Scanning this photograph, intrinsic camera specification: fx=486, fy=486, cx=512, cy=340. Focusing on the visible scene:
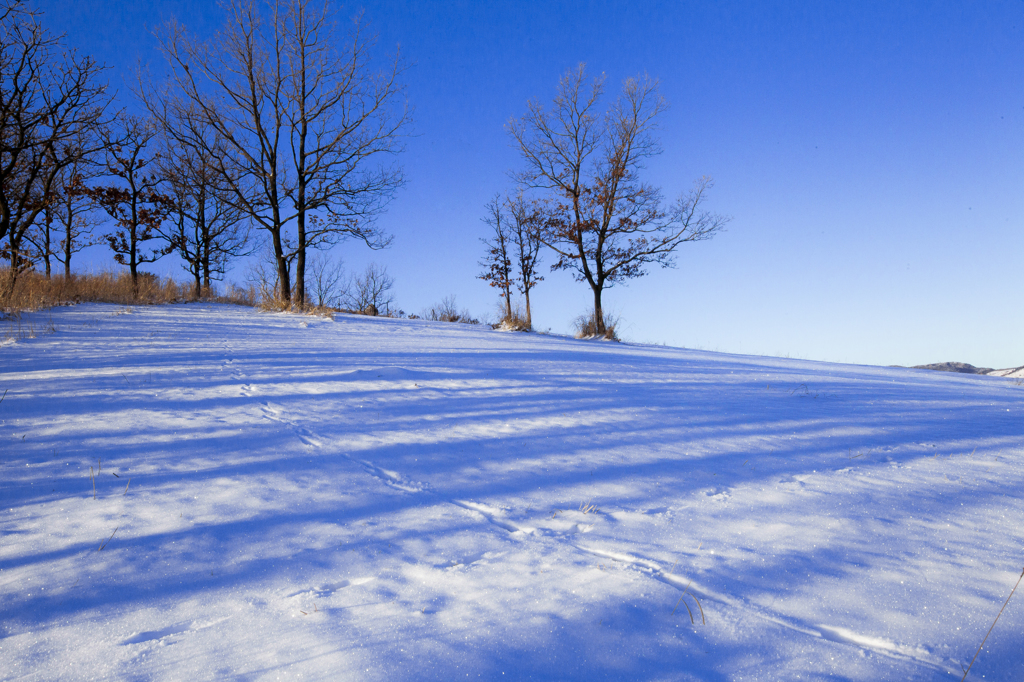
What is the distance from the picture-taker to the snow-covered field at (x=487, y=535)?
126 cm

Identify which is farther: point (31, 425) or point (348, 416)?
point (348, 416)

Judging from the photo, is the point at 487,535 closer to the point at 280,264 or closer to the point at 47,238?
the point at 280,264

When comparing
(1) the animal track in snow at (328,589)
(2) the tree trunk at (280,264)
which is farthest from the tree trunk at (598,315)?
(1) the animal track in snow at (328,589)

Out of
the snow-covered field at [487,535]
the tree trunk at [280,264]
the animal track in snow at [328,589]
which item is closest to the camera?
the snow-covered field at [487,535]

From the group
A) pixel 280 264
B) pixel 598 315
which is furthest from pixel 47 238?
pixel 598 315

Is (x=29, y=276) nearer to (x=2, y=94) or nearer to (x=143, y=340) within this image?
(x=2, y=94)

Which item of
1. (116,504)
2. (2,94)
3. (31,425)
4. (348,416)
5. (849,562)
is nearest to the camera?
(849,562)

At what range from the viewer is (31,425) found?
103 inches

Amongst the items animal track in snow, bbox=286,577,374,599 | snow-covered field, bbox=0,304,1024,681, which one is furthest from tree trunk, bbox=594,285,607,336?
animal track in snow, bbox=286,577,374,599

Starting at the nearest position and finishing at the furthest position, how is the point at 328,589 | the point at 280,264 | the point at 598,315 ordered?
the point at 328,589
the point at 280,264
the point at 598,315

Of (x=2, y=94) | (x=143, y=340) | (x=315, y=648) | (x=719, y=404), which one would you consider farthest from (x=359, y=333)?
(x=2, y=94)

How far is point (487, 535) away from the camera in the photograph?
178 centimetres

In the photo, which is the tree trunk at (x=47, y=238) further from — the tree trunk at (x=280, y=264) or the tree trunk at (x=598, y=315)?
the tree trunk at (x=598, y=315)

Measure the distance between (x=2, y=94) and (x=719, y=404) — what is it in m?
12.2
